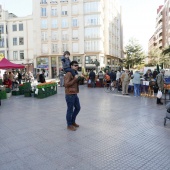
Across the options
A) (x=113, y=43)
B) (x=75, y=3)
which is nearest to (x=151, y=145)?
(x=75, y=3)

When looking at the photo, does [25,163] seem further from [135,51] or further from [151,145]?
[135,51]

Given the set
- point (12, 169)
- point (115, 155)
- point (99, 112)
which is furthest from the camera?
point (99, 112)

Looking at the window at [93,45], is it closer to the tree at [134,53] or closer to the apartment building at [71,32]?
the apartment building at [71,32]

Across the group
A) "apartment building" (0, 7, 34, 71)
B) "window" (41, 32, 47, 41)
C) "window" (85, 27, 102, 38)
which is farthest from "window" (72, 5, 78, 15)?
"apartment building" (0, 7, 34, 71)

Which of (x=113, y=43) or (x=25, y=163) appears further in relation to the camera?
(x=113, y=43)

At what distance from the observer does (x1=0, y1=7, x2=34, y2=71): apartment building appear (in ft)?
167

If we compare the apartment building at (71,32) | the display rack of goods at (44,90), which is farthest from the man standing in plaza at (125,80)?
the apartment building at (71,32)

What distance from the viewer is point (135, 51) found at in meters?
45.3

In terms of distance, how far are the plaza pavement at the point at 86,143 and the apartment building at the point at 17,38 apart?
46100 mm

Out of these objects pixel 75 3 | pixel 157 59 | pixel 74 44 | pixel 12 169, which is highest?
pixel 75 3

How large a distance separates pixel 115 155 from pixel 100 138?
103cm

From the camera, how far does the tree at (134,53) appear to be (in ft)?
148

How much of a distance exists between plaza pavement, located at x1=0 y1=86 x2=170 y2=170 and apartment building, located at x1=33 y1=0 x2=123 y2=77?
131ft

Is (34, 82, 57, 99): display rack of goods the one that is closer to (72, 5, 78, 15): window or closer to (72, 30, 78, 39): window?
(72, 30, 78, 39): window
